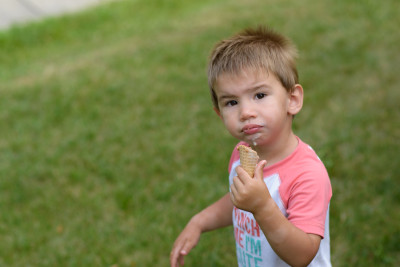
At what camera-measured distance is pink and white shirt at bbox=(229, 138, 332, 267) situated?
1585 millimetres

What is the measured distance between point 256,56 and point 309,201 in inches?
21.5

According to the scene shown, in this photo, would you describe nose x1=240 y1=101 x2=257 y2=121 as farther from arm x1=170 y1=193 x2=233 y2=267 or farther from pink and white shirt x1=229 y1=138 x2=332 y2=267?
arm x1=170 y1=193 x2=233 y2=267

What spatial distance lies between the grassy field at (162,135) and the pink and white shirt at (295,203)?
1.28 m

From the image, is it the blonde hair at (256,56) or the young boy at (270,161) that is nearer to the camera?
the young boy at (270,161)

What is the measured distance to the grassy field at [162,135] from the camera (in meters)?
3.36

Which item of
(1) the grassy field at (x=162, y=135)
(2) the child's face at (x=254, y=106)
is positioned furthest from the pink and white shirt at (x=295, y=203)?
(1) the grassy field at (x=162, y=135)

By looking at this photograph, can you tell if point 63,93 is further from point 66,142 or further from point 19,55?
point 19,55

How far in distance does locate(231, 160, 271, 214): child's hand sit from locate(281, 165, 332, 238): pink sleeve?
15 cm

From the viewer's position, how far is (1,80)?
6266 millimetres

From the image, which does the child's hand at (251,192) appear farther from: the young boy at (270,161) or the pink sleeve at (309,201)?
the pink sleeve at (309,201)

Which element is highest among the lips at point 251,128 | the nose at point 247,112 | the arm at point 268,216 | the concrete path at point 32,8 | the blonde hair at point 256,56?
the concrete path at point 32,8

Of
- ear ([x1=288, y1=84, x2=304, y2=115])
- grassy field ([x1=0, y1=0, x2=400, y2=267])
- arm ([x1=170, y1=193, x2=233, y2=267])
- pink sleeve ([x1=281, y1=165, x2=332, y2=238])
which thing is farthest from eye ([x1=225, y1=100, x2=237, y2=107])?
grassy field ([x1=0, y1=0, x2=400, y2=267])

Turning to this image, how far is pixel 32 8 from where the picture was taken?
8594 millimetres

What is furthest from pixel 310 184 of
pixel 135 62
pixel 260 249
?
pixel 135 62
